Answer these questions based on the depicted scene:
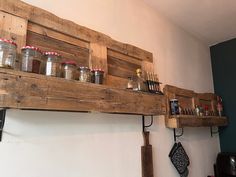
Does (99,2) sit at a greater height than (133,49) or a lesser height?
greater

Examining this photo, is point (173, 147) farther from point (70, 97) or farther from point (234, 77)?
point (234, 77)

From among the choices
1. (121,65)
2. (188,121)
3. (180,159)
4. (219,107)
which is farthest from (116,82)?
(219,107)

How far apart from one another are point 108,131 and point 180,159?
2.67 ft

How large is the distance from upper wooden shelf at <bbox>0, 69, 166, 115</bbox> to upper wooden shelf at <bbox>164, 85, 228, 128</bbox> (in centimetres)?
50

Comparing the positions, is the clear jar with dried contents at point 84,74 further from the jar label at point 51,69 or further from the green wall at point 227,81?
the green wall at point 227,81

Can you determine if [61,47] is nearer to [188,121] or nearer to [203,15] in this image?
[188,121]

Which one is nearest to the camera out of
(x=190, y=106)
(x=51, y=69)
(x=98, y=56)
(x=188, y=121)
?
(x=51, y=69)

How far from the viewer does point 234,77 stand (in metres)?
2.43

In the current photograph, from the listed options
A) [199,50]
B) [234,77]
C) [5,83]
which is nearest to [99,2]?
[5,83]

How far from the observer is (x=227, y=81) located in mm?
2482

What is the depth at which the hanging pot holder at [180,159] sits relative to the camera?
5.47 feet

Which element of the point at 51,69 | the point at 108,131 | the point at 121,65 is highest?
the point at 121,65

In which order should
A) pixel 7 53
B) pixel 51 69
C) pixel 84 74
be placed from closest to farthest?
pixel 7 53, pixel 51 69, pixel 84 74

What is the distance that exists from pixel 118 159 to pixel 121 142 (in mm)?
103
